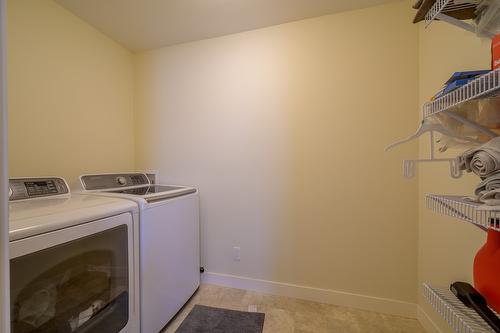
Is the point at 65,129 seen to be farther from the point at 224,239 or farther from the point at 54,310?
the point at 224,239

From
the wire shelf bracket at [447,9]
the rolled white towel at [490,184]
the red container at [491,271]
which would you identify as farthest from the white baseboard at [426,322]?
the wire shelf bracket at [447,9]

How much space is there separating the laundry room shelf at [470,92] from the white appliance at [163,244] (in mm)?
1488

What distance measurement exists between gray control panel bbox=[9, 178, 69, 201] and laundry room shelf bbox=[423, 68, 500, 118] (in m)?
2.04

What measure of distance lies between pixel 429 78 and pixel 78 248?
225 centimetres

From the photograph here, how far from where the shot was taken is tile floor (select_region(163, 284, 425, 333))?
4.41ft

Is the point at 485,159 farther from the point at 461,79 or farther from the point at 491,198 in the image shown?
the point at 461,79

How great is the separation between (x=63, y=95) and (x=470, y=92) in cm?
232

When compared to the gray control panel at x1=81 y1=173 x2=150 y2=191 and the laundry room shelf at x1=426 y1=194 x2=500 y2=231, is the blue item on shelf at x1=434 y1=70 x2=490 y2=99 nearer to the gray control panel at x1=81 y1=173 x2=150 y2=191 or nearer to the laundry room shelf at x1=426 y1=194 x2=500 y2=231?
the laundry room shelf at x1=426 y1=194 x2=500 y2=231

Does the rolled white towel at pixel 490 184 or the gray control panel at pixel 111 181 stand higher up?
the rolled white towel at pixel 490 184

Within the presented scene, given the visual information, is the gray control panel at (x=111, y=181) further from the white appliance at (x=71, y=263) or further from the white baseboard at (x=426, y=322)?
the white baseboard at (x=426, y=322)

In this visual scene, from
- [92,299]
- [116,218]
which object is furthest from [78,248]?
[92,299]

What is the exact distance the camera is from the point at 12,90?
1.24 meters

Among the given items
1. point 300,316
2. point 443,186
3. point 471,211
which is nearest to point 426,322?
point 300,316

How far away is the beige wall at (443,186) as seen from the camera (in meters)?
→ 0.97
